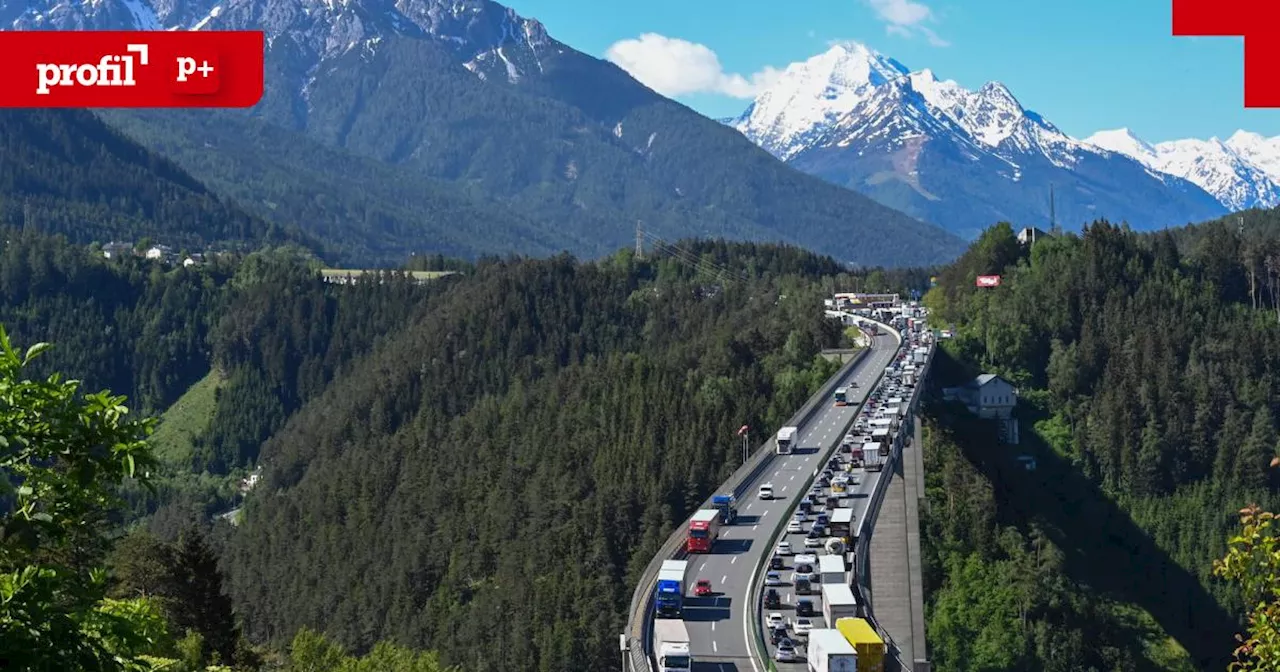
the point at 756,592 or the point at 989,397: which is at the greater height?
the point at 989,397

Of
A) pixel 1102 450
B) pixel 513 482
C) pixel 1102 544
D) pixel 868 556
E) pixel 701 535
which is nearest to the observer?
pixel 701 535

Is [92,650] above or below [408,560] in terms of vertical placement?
above

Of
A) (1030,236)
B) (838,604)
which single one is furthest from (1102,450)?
(838,604)

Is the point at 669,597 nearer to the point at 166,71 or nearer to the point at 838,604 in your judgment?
the point at 838,604

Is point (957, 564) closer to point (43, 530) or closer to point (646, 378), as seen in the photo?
point (646, 378)

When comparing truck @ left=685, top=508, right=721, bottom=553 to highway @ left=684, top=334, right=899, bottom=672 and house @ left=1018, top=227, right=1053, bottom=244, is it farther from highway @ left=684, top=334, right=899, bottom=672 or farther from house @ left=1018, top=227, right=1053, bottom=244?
house @ left=1018, top=227, right=1053, bottom=244

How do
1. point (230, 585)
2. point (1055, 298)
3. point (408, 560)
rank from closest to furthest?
point (408, 560) → point (230, 585) → point (1055, 298)

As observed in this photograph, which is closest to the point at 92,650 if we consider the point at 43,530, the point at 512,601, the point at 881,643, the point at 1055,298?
the point at 43,530
